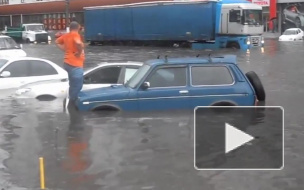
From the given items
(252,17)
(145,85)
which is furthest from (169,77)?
(252,17)

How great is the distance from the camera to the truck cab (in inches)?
1598

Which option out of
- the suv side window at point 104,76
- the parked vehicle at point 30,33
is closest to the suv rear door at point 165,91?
the suv side window at point 104,76

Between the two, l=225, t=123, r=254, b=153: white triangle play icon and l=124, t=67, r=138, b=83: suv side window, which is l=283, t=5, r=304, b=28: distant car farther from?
l=225, t=123, r=254, b=153: white triangle play icon

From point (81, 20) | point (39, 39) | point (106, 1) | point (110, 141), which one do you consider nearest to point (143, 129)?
point (110, 141)

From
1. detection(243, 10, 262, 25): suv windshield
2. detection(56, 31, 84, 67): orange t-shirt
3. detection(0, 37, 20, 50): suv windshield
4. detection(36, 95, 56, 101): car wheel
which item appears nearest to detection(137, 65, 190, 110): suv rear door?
detection(56, 31, 84, 67): orange t-shirt

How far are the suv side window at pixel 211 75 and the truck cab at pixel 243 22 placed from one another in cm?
2936

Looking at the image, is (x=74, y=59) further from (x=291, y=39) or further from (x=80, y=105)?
(x=291, y=39)

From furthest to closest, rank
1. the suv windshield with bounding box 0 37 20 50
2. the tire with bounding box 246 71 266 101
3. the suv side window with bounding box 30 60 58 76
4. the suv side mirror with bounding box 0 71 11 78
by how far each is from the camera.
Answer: the suv windshield with bounding box 0 37 20 50 < the suv side window with bounding box 30 60 58 76 < the suv side mirror with bounding box 0 71 11 78 < the tire with bounding box 246 71 266 101

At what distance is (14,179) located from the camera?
23.1 ft

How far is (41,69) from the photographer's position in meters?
15.0

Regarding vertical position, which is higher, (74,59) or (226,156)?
(74,59)

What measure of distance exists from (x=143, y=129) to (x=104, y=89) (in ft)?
6.49

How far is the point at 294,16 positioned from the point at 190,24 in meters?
22.4

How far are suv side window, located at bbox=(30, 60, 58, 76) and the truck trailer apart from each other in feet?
87.1
